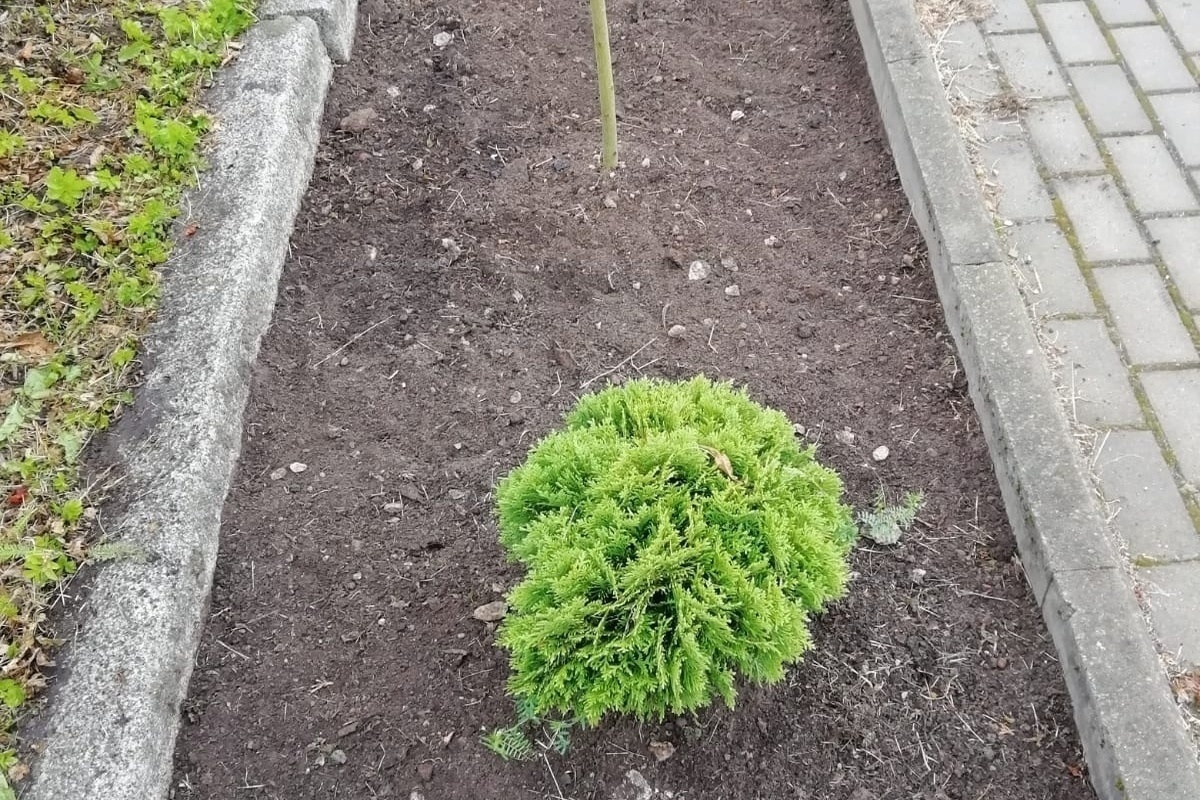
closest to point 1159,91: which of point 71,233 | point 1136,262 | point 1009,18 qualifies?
point 1009,18

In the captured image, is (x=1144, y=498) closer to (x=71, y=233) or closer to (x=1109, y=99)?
(x=1109, y=99)

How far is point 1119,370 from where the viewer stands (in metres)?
2.84

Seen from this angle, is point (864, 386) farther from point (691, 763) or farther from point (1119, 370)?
point (691, 763)

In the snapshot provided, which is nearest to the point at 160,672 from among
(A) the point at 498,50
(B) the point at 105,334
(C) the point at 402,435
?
(C) the point at 402,435

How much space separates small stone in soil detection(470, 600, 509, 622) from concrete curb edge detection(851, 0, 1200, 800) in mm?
1414

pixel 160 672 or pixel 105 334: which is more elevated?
pixel 105 334

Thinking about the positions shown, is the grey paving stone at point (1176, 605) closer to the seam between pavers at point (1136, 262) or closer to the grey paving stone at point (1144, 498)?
the grey paving stone at point (1144, 498)

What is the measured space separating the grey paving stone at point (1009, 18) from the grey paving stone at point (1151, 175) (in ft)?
2.45

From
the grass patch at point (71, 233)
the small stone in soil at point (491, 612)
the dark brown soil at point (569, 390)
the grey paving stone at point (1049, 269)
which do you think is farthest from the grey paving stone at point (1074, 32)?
the grass patch at point (71, 233)

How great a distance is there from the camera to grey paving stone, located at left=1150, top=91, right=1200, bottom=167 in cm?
339

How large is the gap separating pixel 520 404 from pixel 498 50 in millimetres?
1863

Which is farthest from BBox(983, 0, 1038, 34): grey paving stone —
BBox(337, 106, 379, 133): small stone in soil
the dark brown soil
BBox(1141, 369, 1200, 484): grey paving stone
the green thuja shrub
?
the green thuja shrub

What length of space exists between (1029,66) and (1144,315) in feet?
4.37

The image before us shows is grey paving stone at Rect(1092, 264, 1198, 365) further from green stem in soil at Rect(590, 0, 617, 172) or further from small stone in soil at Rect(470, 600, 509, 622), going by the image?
small stone in soil at Rect(470, 600, 509, 622)
